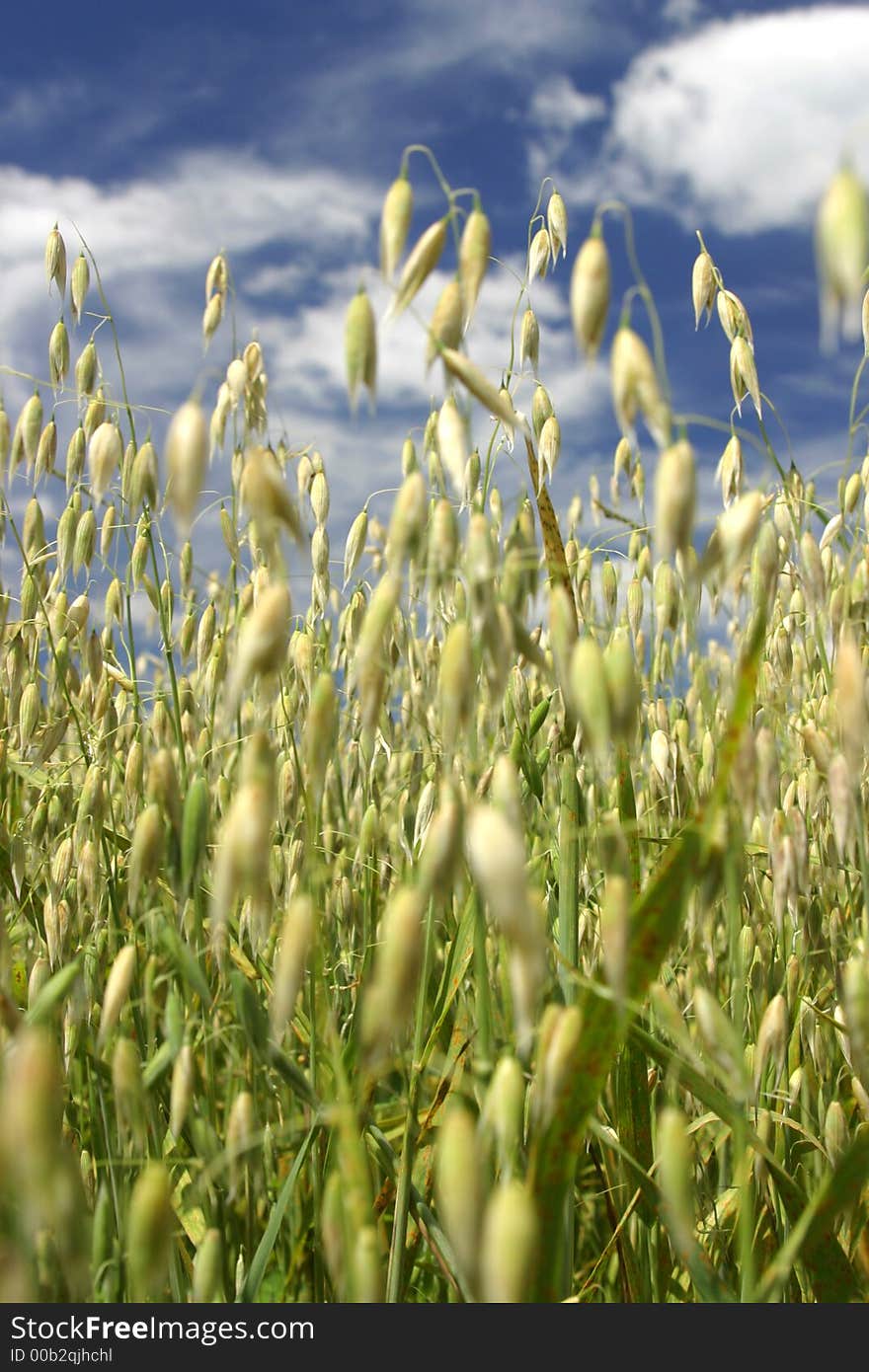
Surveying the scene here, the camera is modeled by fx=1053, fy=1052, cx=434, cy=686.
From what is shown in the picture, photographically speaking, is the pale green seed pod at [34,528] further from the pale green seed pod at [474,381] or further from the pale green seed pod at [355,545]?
the pale green seed pod at [474,381]

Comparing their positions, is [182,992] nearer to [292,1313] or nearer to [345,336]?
[292,1313]

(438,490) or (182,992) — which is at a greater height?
(438,490)

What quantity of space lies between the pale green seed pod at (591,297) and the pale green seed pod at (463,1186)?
643 millimetres

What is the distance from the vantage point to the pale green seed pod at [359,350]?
0.98 metres

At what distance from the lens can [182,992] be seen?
1504 millimetres

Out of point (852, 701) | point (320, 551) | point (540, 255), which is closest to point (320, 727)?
point (852, 701)

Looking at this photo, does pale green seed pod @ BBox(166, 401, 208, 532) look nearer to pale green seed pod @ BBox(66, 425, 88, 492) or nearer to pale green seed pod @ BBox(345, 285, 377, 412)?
pale green seed pod @ BBox(345, 285, 377, 412)

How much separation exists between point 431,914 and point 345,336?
574 millimetres

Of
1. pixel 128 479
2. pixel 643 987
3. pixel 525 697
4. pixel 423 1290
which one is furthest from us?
pixel 128 479

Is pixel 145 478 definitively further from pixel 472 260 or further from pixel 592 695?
pixel 592 695

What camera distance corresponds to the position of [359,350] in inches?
38.9

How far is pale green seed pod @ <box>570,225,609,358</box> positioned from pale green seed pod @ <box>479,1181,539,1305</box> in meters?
0.68

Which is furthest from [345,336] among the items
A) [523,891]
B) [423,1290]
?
[423,1290]

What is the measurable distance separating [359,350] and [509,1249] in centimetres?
75
